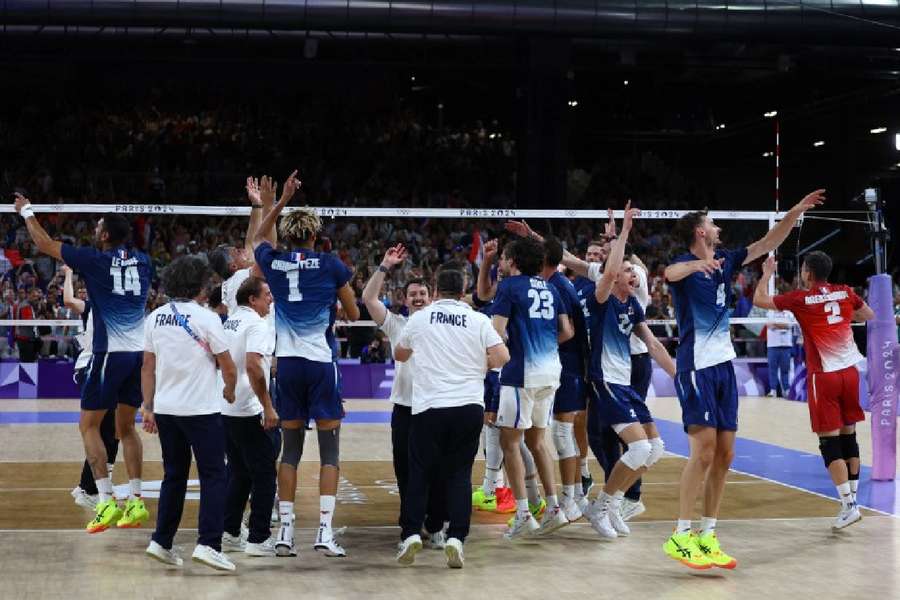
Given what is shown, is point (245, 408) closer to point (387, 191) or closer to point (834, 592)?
point (834, 592)

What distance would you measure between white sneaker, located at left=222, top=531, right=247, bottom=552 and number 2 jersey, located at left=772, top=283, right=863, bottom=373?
4.51 m

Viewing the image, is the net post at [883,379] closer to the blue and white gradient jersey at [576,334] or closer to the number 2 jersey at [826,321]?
the number 2 jersey at [826,321]

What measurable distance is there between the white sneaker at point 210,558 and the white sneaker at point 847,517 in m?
4.47

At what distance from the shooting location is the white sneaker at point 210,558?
22.4 feet

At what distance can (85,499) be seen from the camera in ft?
29.6

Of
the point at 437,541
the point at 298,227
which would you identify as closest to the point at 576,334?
the point at 437,541

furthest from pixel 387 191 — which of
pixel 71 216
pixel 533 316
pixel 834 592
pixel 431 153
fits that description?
pixel 834 592

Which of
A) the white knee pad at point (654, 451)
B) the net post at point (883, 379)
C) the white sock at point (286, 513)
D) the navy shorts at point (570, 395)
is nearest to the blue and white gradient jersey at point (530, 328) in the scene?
the navy shorts at point (570, 395)

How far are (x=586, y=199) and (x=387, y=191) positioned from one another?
562 cm

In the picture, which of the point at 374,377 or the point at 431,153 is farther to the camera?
the point at 431,153

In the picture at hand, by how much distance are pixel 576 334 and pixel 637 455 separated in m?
1.05

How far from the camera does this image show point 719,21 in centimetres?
2092

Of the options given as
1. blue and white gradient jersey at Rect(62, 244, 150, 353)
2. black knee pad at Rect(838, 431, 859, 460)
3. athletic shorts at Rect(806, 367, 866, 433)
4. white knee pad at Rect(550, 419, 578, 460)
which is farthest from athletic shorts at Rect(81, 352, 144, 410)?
black knee pad at Rect(838, 431, 859, 460)

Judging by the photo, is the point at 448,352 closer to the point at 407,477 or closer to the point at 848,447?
the point at 407,477
